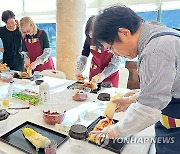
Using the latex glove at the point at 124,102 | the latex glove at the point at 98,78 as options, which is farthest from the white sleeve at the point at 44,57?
the latex glove at the point at 124,102

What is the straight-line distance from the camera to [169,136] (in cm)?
82

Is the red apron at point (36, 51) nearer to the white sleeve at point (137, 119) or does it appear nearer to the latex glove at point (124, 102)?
the latex glove at point (124, 102)

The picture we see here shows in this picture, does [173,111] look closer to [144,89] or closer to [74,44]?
[144,89]

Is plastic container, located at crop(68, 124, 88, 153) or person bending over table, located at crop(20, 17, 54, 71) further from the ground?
person bending over table, located at crop(20, 17, 54, 71)

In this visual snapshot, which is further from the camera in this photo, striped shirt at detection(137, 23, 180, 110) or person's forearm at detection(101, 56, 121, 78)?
person's forearm at detection(101, 56, 121, 78)

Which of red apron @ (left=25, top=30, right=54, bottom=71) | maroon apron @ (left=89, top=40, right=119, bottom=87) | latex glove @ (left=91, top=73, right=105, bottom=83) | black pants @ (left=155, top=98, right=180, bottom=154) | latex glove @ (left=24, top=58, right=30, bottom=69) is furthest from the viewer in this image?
red apron @ (left=25, top=30, right=54, bottom=71)

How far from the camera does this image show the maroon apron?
6.39 ft

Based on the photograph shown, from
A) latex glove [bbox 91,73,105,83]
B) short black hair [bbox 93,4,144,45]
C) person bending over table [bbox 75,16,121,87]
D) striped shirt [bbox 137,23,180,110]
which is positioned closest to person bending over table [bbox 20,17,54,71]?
person bending over table [bbox 75,16,121,87]

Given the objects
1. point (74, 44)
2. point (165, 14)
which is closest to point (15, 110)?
point (74, 44)

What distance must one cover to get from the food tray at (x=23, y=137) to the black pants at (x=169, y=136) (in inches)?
16.8

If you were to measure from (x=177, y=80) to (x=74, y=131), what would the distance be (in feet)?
1.55

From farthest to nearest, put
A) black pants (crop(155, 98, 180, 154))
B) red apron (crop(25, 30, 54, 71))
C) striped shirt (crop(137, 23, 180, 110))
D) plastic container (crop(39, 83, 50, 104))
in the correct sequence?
red apron (crop(25, 30, 54, 71))
plastic container (crop(39, 83, 50, 104))
black pants (crop(155, 98, 180, 154))
striped shirt (crop(137, 23, 180, 110))

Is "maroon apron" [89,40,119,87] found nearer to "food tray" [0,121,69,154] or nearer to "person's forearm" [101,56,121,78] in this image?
"person's forearm" [101,56,121,78]

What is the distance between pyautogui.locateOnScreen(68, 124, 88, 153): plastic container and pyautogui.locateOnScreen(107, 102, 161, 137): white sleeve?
0.16 metres
